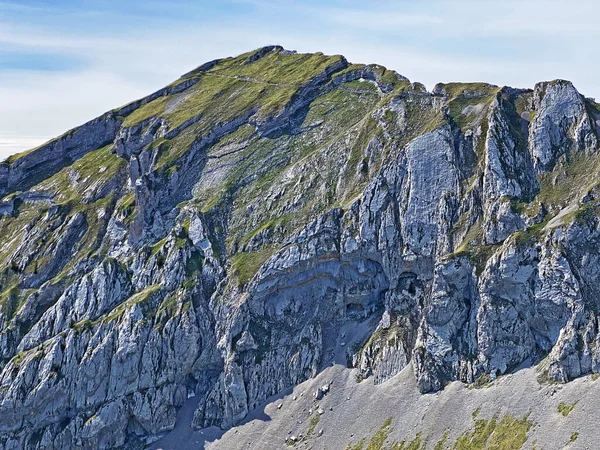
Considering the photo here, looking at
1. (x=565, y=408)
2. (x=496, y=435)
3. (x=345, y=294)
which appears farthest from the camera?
(x=345, y=294)

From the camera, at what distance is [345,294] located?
5886 inches

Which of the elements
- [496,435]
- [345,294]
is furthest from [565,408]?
[345,294]

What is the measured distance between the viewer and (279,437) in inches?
5389

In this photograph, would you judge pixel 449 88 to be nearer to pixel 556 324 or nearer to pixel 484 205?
pixel 484 205

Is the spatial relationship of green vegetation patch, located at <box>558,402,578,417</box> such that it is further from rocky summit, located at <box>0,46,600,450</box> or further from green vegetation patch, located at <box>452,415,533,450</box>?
green vegetation patch, located at <box>452,415,533,450</box>

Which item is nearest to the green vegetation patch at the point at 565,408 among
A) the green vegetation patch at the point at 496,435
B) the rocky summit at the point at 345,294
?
the rocky summit at the point at 345,294

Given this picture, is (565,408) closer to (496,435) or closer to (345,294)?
(496,435)

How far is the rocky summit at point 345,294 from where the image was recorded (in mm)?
125500

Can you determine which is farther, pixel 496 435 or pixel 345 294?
pixel 345 294

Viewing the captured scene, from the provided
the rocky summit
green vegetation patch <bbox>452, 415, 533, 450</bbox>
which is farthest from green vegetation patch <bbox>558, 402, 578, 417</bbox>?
green vegetation patch <bbox>452, 415, 533, 450</bbox>

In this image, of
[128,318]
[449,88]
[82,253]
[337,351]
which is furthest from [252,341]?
[449,88]

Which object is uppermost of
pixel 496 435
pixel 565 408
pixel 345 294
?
pixel 345 294

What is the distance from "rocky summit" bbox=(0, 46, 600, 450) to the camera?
12550 cm

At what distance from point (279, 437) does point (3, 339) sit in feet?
231
